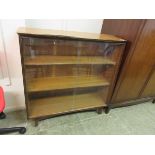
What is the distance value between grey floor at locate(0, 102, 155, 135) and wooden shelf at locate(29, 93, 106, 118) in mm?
140

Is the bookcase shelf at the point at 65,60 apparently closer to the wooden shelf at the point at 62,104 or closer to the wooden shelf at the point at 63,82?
the wooden shelf at the point at 63,82

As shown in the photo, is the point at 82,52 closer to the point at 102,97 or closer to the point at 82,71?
the point at 82,71

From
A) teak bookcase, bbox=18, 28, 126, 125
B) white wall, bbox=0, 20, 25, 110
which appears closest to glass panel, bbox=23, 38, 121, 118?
teak bookcase, bbox=18, 28, 126, 125

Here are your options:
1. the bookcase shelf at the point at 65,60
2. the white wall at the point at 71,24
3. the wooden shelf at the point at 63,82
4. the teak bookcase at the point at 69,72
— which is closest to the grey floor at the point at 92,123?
the teak bookcase at the point at 69,72

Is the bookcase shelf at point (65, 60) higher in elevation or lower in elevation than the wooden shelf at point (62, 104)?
higher

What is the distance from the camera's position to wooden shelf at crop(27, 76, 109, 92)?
1482 millimetres

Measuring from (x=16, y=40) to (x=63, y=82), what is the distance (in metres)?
0.66

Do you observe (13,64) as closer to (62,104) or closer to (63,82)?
(63,82)

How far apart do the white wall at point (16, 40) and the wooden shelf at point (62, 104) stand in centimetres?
23

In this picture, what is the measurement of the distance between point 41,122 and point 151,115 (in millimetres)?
1547

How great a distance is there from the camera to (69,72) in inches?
68.0

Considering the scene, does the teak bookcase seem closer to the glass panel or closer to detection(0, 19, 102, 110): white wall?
the glass panel

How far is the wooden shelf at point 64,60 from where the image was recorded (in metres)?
1.33

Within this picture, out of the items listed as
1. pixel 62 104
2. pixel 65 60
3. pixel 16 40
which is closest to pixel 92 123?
pixel 62 104
